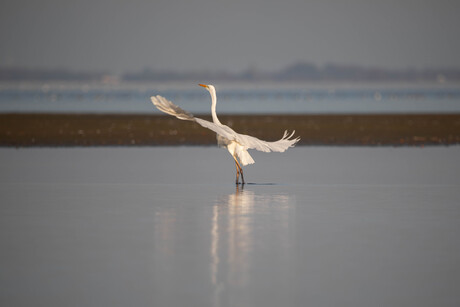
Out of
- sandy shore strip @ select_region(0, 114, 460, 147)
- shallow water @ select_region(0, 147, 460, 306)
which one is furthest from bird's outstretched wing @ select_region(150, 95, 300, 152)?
sandy shore strip @ select_region(0, 114, 460, 147)

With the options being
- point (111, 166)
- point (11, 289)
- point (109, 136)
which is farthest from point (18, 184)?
point (109, 136)

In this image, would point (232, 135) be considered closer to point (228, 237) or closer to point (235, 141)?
point (235, 141)

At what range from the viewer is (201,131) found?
35.4 metres

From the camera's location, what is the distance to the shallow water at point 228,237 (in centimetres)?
898

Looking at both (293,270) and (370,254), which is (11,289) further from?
(370,254)

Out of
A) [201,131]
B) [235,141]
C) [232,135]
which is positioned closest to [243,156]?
[235,141]

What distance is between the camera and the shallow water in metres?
8.98

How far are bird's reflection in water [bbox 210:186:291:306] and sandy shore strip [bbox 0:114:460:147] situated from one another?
14687 mm

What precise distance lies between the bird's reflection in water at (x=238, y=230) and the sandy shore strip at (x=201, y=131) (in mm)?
14687

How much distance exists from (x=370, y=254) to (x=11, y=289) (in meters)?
4.28

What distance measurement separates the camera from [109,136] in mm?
33344

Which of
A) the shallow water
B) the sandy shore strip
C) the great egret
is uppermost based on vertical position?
the sandy shore strip

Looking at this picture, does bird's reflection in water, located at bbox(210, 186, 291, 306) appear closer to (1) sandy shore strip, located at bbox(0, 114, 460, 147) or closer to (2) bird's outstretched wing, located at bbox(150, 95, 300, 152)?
(2) bird's outstretched wing, located at bbox(150, 95, 300, 152)

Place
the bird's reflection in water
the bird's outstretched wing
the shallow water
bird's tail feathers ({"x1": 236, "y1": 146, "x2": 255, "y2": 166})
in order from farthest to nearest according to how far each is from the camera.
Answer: bird's tail feathers ({"x1": 236, "y1": 146, "x2": 255, "y2": 166}), the bird's outstretched wing, the bird's reflection in water, the shallow water
